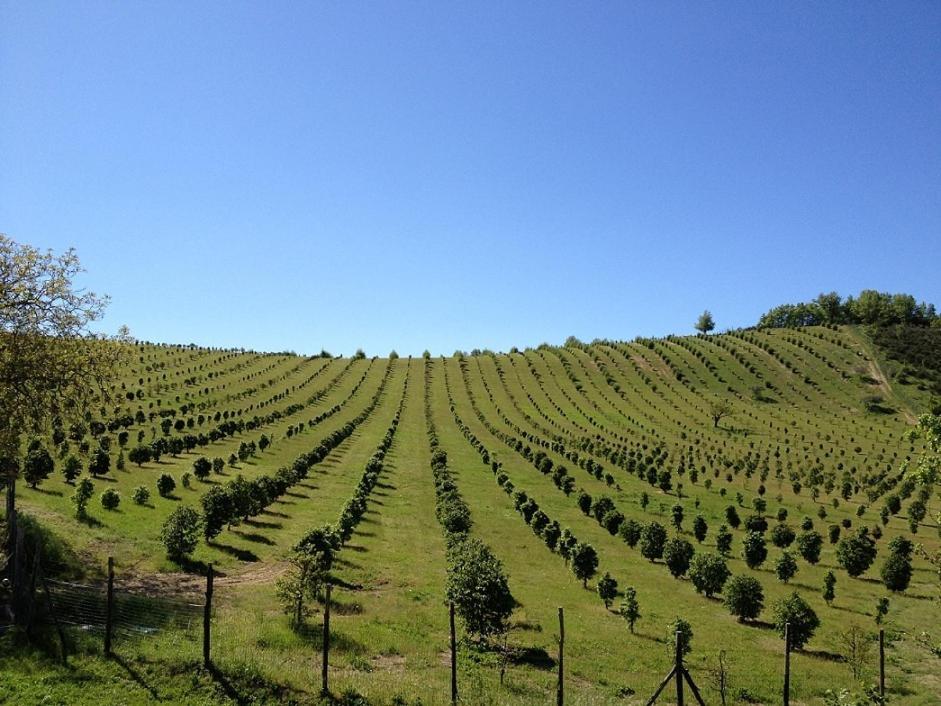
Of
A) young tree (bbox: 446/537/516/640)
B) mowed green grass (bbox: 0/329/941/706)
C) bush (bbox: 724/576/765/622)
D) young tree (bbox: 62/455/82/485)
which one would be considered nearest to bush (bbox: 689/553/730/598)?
mowed green grass (bbox: 0/329/941/706)

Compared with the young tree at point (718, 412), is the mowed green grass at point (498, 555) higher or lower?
lower

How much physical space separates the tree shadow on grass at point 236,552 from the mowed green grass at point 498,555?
174 mm

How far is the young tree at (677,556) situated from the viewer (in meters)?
45.2

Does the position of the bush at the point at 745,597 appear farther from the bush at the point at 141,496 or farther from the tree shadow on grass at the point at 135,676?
the bush at the point at 141,496

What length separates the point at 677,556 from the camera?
45.2m

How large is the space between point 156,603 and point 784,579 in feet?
136

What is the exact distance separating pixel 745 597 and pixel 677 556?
9373 millimetres

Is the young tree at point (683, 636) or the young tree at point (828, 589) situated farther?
the young tree at point (828, 589)

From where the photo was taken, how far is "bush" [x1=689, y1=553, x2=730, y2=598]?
40938 millimetres

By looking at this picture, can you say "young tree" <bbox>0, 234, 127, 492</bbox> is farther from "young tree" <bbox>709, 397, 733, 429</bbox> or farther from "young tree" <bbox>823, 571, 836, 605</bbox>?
"young tree" <bbox>709, 397, 733, 429</bbox>

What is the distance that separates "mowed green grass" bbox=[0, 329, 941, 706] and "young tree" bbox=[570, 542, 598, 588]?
797mm

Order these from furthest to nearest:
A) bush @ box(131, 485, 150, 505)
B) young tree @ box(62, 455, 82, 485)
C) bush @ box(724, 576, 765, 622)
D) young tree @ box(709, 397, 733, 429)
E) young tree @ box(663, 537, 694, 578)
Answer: young tree @ box(709, 397, 733, 429) → young tree @ box(62, 455, 82, 485) → bush @ box(131, 485, 150, 505) → young tree @ box(663, 537, 694, 578) → bush @ box(724, 576, 765, 622)

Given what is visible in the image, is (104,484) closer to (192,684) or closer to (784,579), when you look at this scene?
(192,684)

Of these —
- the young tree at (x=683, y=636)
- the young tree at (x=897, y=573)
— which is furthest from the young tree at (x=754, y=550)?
the young tree at (x=683, y=636)
